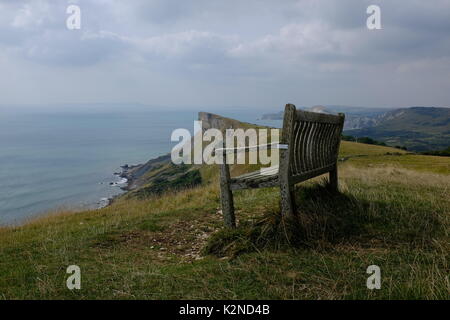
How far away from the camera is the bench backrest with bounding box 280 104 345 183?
448 centimetres

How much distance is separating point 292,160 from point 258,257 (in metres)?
1.56

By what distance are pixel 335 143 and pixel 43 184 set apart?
323 feet

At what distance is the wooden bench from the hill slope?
0.41m

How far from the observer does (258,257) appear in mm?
3742

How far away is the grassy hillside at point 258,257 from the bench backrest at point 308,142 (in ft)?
1.66

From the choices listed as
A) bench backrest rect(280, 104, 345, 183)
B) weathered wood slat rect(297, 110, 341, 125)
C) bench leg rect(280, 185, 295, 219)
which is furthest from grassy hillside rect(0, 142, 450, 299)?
weathered wood slat rect(297, 110, 341, 125)

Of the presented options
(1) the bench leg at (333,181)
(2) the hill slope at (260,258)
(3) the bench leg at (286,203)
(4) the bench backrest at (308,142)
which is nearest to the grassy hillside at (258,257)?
(2) the hill slope at (260,258)

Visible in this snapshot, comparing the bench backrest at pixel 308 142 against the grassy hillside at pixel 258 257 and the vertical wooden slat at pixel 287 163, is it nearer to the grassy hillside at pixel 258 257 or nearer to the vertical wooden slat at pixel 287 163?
the vertical wooden slat at pixel 287 163

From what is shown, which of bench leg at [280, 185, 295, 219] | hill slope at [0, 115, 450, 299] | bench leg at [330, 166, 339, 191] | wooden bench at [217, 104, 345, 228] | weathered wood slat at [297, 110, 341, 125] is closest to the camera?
hill slope at [0, 115, 450, 299]

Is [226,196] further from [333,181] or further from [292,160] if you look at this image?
[333,181]

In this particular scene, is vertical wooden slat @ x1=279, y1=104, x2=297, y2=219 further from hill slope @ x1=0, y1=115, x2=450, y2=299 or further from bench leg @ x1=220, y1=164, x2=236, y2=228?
bench leg @ x1=220, y1=164, x2=236, y2=228

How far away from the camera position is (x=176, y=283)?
10.6ft
